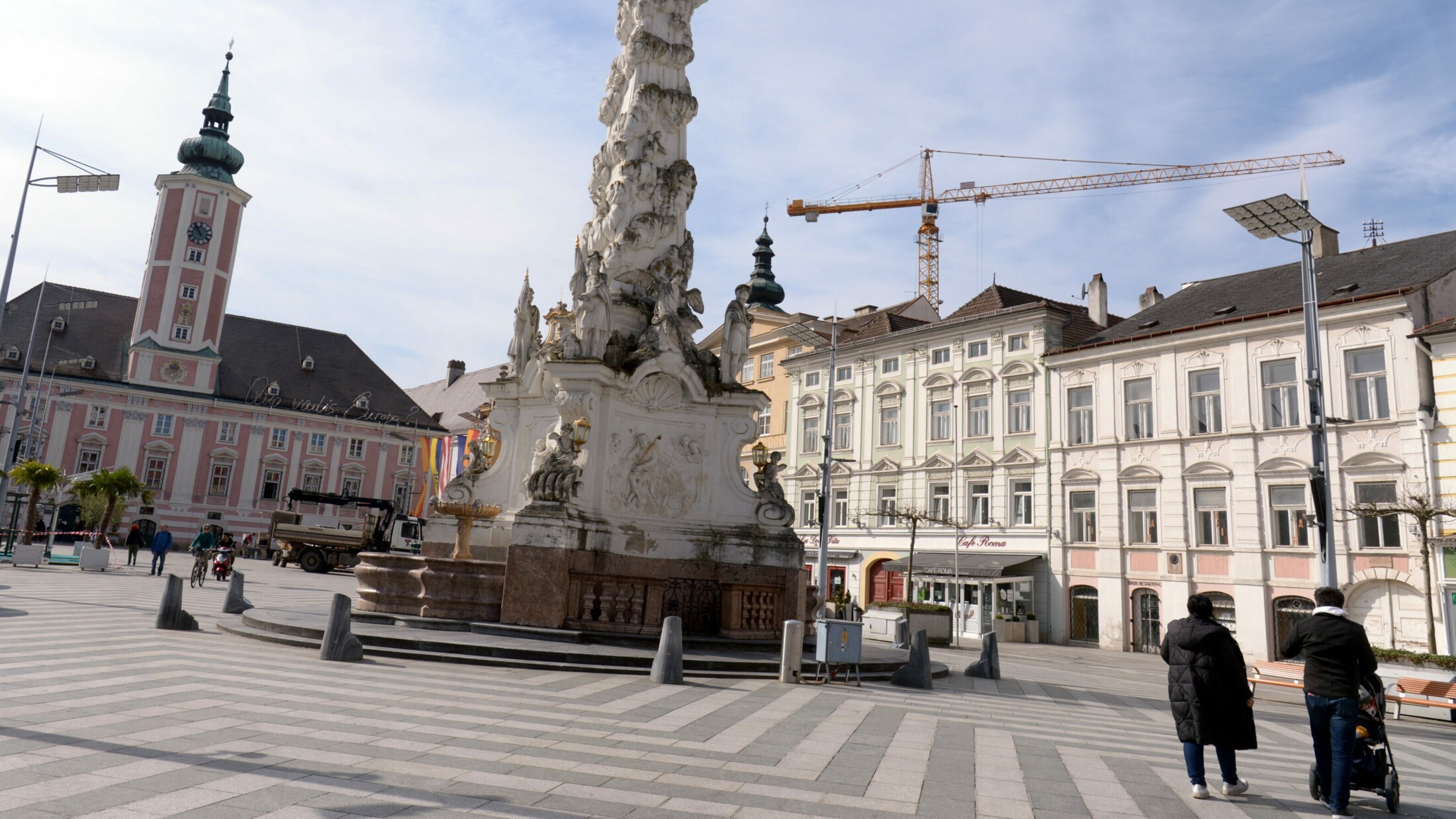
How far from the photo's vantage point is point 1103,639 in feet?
104

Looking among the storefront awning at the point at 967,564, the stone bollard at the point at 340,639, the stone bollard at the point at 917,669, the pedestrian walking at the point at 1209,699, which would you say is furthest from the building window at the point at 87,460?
the pedestrian walking at the point at 1209,699

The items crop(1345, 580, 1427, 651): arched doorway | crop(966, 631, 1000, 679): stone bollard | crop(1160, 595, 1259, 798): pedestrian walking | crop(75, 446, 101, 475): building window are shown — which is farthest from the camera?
crop(75, 446, 101, 475): building window

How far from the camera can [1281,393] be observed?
1159 inches

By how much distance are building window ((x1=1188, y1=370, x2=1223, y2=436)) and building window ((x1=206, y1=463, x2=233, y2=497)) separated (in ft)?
194

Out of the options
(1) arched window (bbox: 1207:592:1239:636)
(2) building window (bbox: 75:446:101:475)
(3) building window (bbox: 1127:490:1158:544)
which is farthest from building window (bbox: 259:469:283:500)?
(1) arched window (bbox: 1207:592:1239:636)

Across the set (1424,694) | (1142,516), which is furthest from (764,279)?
(1424,694)

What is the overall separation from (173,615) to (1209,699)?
42.4 ft

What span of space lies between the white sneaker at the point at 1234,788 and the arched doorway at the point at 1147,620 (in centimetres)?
2670

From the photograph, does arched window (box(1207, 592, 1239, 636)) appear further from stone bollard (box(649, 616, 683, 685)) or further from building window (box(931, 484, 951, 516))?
stone bollard (box(649, 616, 683, 685))

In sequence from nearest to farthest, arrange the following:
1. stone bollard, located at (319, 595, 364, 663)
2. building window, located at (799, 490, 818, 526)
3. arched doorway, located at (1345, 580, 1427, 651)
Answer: stone bollard, located at (319, 595, 364, 663) < arched doorway, located at (1345, 580, 1427, 651) < building window, located at (799, 490, 818, 526)

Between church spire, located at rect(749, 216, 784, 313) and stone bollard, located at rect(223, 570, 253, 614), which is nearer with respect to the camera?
stone bollard, located at rect(223, 570, 253, 614)

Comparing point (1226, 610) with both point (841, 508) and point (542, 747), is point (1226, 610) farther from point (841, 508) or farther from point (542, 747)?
point (542, 747)

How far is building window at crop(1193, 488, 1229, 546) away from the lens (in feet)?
98.0

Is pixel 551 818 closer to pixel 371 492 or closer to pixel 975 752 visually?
pixel 975 752
